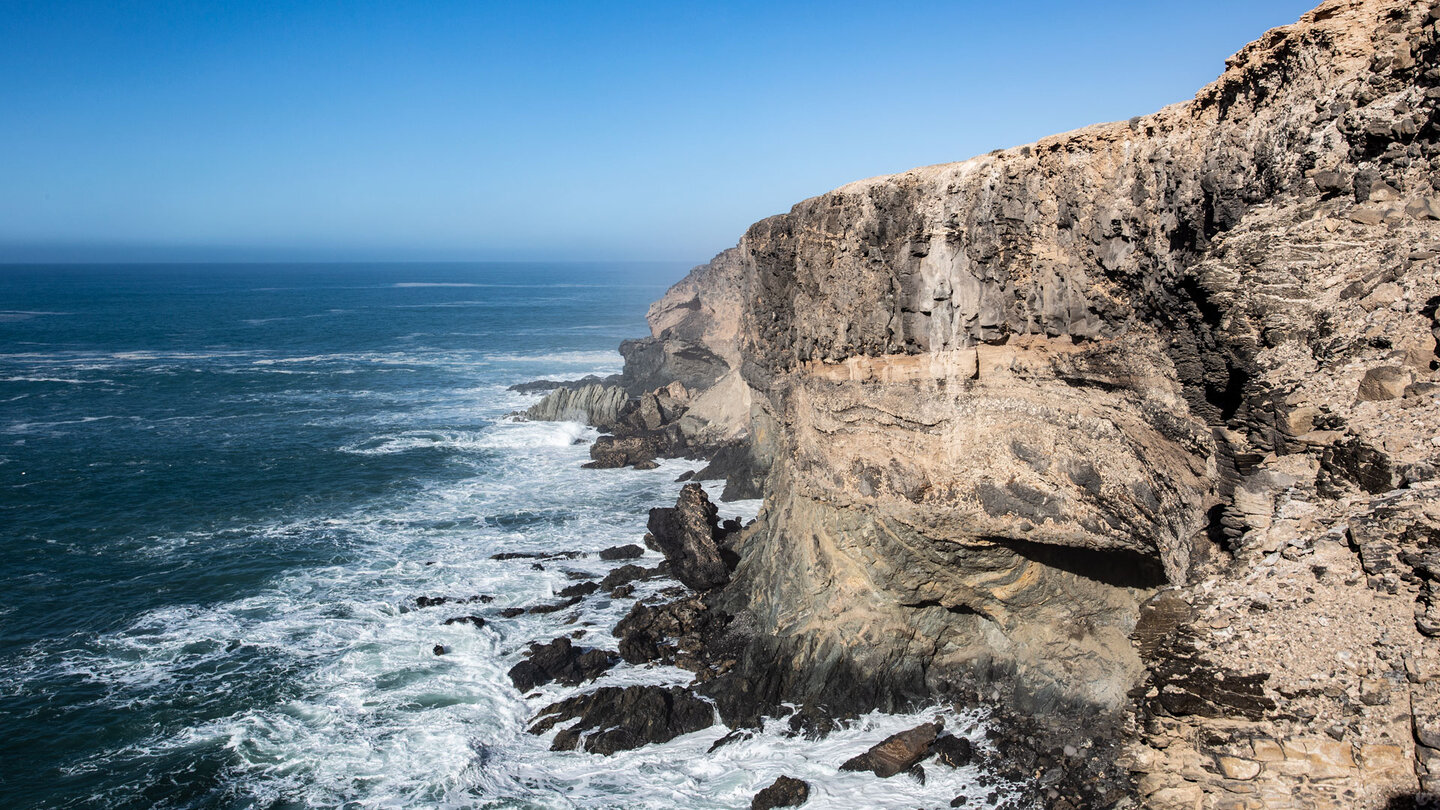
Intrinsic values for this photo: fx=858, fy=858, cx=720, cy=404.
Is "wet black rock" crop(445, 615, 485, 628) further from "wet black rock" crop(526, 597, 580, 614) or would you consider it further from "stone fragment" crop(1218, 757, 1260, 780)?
"stone fragment" crop(1218, 757, 1260, 780)

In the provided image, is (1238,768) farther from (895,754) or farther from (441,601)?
(441,601)

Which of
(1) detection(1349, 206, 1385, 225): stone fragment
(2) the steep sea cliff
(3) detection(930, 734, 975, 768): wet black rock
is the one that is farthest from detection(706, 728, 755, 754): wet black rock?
(1) detection(1349, 206, 1385, 225): stone fragment

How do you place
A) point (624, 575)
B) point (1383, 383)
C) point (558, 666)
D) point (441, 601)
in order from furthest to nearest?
point (624, 575) < point (441, 601) < point (558, 666) < point (1383, 383)

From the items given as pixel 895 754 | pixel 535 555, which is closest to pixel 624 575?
pixel 535 555

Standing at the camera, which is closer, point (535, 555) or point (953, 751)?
point (953, 751)

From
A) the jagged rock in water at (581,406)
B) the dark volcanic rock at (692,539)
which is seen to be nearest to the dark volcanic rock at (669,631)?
the dark volcanic rock at (692,539)
